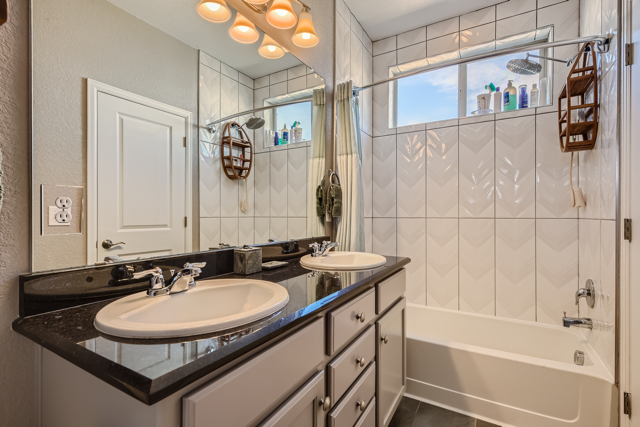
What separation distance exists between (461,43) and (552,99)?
2.69ft

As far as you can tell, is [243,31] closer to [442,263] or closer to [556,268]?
[442,263]

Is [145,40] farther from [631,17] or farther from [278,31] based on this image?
[631,17]

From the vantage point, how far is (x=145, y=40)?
3.29 feet

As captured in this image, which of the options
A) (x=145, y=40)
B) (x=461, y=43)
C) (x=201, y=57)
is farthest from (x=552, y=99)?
(x=145, y=40)

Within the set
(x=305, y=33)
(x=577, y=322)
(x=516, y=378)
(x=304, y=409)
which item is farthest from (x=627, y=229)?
(x=305, y=33)

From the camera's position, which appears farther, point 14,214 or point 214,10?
point 214,10

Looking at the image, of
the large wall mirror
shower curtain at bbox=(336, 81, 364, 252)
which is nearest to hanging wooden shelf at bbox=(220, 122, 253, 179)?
the large wall mirror

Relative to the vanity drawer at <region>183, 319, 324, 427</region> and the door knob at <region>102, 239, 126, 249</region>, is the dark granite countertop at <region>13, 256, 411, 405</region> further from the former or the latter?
the door knob at <region>102, 239, 126, 249</region>

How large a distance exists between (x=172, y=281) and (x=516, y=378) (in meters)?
1.80

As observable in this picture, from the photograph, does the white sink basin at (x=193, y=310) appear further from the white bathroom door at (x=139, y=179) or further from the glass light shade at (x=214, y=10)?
the glass light shade at (x=214, y=10)

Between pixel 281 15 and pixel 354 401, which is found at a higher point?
pixel 281 15

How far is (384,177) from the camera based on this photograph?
2.73 meters

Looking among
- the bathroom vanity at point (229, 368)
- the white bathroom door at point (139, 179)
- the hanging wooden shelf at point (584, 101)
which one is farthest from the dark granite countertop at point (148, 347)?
the hanging wooden shelf at point (584, 101)

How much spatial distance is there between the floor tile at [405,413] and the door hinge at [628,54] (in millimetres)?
2007
